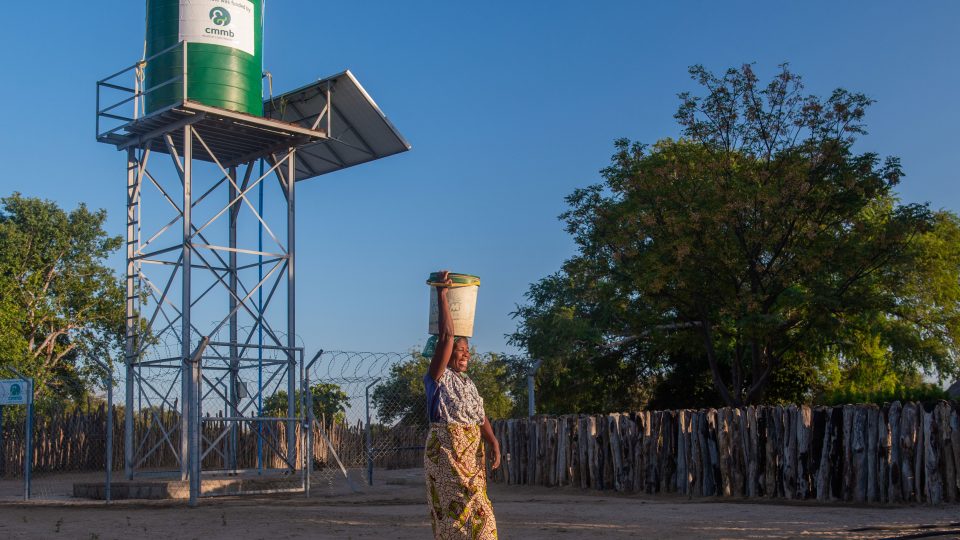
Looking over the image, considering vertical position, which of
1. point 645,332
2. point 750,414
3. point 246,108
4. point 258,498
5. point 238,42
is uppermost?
point 238,42

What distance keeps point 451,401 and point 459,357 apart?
13.6 inches

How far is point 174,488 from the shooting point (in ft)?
49.9

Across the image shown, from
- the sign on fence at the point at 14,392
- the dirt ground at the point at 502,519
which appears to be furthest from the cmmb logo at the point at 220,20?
the dirt ground at the point at 502,519

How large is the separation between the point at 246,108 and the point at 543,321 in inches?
425

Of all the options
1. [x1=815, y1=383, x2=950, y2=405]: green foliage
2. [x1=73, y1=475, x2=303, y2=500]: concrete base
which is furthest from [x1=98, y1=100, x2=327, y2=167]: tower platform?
[x1=815, y1=383, x2=950, y2=405]: green foliage

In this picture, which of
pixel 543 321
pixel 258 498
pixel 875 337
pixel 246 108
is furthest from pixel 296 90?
pixel 875 337

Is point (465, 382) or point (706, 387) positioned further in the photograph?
point (706, 387)

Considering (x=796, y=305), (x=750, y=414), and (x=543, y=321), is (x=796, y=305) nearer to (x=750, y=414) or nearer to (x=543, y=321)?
(x=543, y=321)

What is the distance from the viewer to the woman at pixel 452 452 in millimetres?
6277

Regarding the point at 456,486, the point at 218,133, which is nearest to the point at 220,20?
the point at 218,133

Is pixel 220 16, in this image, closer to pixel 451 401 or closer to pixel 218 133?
pixel 218 133

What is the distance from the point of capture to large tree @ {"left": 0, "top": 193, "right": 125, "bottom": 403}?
31.0 meters

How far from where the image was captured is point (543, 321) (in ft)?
84.3

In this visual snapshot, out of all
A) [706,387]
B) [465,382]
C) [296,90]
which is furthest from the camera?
[706,387]
